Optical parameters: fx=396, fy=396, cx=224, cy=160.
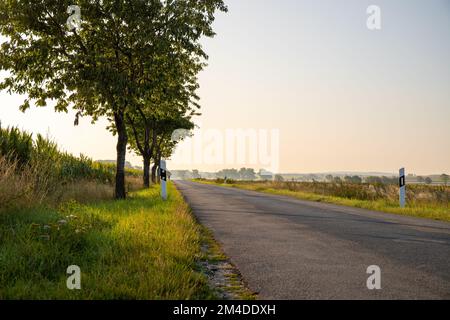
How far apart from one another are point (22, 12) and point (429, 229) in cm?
1421

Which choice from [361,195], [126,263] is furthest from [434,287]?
[361,195]

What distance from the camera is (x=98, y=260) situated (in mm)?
5266

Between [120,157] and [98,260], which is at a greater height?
[120,157]

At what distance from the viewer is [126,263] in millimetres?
4996

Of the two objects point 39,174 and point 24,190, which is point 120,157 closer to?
point 39,174

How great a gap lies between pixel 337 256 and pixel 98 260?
359 centimetres

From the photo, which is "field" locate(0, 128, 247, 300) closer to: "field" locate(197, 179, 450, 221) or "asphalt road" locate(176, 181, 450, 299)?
"asphalt road" locate(176, 181, 450, 299)

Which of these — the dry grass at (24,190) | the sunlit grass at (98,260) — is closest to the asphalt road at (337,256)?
the sunlit grass at (98,260)

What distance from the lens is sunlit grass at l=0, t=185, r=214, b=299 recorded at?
4020 millimetres

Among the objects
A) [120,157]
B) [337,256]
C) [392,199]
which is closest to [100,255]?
[337,256]

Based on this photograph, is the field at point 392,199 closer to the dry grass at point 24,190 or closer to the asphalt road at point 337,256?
the asphalt road at point 337,256

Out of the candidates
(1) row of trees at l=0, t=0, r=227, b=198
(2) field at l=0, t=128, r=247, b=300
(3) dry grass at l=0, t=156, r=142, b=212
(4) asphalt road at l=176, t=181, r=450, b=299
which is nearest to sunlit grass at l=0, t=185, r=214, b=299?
(2) field at l=0, t=128, r=247, b=300

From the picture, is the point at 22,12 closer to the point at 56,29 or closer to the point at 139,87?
the point at 56,29

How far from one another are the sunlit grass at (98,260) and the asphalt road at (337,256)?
2.88 feet
